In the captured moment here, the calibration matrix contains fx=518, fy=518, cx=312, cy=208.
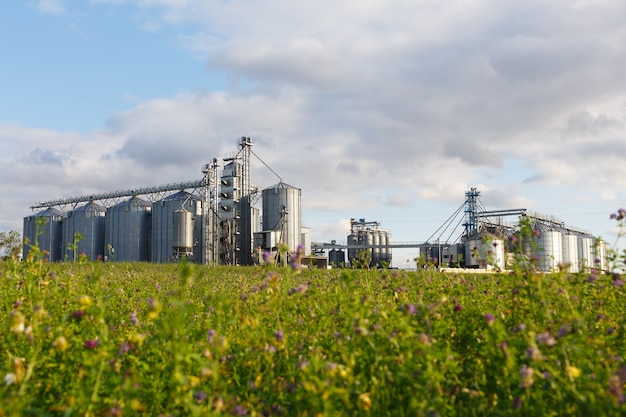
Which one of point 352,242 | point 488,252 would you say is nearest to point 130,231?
point 352,242

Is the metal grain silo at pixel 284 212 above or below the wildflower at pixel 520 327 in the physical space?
above

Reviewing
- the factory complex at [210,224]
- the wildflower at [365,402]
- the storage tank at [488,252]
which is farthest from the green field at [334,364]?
the factory complex at [210,224]

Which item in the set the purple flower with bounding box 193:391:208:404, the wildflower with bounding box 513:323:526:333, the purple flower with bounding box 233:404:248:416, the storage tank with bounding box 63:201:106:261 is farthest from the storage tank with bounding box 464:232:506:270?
the storage tank with bounding box 63:201:106:261

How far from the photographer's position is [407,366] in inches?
141

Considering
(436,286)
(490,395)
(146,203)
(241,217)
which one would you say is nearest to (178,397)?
(490,395)

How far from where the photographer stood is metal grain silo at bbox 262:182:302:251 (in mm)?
46375

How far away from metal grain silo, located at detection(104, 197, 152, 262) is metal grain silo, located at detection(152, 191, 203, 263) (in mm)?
2925

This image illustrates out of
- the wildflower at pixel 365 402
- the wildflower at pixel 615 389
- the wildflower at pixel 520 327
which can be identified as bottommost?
the wildflower at pixel 365 402

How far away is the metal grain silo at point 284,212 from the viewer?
46375 mm

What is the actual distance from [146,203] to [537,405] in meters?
57.8

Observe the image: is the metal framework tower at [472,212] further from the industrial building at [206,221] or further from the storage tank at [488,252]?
the storage tank at [488,252]

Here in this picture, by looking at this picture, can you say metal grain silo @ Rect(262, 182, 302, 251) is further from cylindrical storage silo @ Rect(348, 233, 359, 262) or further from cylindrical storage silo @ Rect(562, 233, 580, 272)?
cylindrical storage silo @ Rect(562, 233, 580, 272)

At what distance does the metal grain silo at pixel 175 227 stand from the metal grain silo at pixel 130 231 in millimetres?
2925

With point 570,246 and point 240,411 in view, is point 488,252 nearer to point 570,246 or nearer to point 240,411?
point 240,411
